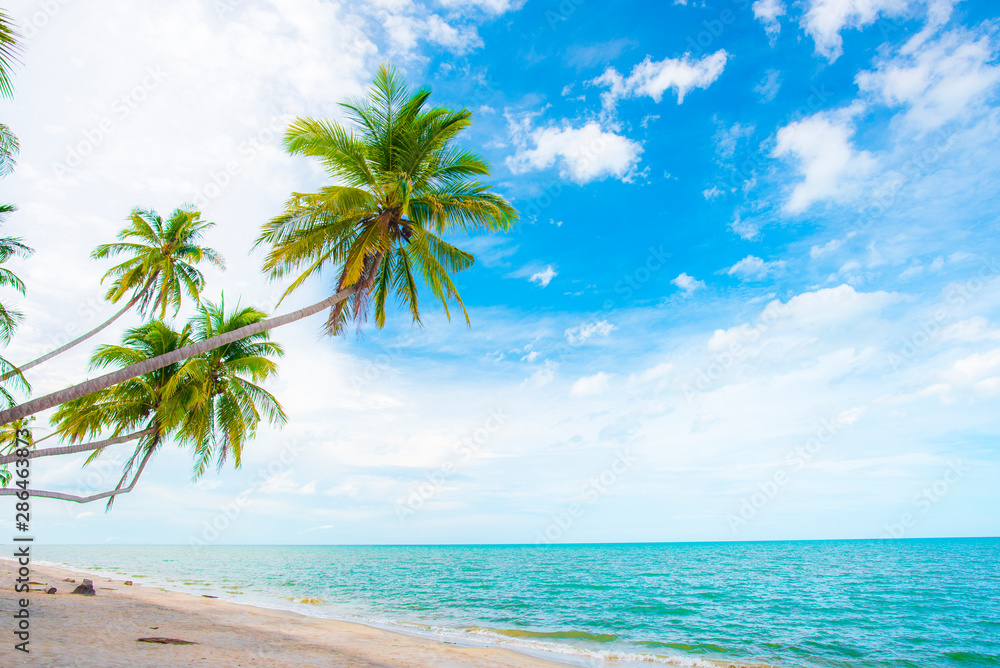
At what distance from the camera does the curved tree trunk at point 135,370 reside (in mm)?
5562

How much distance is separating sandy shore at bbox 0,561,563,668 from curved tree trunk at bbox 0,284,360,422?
4027 millimetres

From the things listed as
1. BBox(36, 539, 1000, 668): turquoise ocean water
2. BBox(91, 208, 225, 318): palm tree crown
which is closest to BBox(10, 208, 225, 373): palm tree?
BBox(91, 208, 225, 318): palm tree crown

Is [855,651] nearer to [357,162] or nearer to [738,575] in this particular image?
[357,162]

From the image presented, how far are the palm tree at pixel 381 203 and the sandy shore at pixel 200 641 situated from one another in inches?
223

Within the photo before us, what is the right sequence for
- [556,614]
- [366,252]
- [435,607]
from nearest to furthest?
[366,252], [556,614], [435,607]

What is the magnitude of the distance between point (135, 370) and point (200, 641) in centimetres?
738

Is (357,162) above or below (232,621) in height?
above

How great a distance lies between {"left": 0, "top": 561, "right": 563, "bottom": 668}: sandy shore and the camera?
8359 millimetres

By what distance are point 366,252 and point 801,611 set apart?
2383cm

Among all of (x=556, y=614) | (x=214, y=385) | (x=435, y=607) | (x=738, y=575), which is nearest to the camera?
(x=214, y=385)

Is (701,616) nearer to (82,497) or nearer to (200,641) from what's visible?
(200,641)

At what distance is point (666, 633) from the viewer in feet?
56.3

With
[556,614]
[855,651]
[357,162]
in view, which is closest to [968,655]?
[855,651]

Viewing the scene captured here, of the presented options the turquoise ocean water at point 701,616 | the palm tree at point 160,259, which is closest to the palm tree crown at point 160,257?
the palm tree at point 160,259
